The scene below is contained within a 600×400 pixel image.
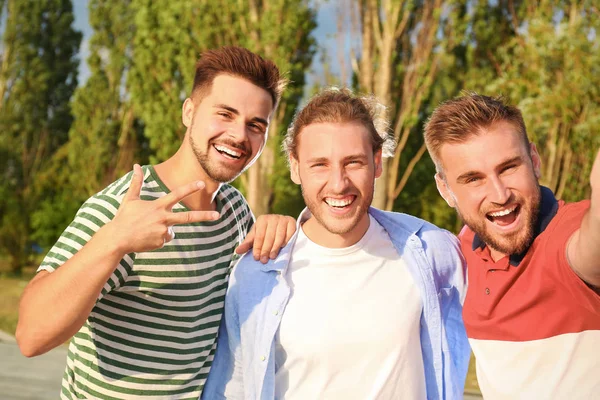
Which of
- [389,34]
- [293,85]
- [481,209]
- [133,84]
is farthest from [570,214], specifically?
[133,84]

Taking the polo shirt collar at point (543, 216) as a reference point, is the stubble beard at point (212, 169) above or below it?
above

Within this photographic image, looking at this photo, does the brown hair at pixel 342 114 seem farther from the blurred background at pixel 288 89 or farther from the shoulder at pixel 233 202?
the blurred background at pixel 288 89

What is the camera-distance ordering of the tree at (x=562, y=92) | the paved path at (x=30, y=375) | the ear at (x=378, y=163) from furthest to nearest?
the tree at (x=562, y=92)
the paved path at (x=30, y=375)
the ear at (x=378, y=163)

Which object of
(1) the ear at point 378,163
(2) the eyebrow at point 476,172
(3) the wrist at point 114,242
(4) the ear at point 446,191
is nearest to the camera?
(3) the wrist at point 114,242

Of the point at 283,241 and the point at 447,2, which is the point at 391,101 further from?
the point at 283,241

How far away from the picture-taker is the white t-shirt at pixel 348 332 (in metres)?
2.51

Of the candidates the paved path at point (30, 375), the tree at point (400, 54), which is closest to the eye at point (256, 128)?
the paved path at point (30, 375)

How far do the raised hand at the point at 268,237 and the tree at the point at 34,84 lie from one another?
17.8 metres

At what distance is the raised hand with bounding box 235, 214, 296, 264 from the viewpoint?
2.71 metres

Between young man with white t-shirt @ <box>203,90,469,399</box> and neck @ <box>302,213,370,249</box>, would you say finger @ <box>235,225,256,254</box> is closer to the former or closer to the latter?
young man with white t-shirt @ <box>203,90,469,399</box>

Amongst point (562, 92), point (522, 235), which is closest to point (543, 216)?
point (522, 235)

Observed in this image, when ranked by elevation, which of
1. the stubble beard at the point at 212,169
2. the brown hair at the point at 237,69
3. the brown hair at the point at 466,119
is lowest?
the stubble beard at the point at 212,169

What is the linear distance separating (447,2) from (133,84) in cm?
786

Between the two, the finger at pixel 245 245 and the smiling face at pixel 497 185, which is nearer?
the smiling face at pixel 497 185
